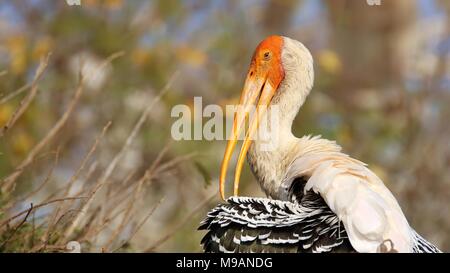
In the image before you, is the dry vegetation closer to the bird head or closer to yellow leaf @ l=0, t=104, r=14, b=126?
the bird head

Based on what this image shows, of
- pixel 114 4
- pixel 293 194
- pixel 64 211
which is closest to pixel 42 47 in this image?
pixel 114 4

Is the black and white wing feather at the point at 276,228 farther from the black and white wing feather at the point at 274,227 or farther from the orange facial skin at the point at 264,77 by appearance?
the orange facial skin at the point at 264,77

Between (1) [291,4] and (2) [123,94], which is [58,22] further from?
(1) [291,4]

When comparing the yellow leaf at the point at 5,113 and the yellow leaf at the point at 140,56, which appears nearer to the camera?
the yellow leaf at the point at 5,113

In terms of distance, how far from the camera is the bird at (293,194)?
3.11 meters

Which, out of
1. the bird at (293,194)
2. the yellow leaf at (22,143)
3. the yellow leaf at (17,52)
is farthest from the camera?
the yellow leaf at (17,52)

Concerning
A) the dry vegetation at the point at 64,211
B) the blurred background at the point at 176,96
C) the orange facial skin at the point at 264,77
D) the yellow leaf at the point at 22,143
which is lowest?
the dry vegetation at the point at 64,211

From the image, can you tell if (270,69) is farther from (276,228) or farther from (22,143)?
(22,143)

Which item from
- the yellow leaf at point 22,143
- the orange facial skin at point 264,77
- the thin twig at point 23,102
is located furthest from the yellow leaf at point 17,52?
the thin twig at point 23,102

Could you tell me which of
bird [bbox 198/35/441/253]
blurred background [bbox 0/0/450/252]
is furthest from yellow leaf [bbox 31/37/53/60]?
bird [bbox 198/35/441/253]

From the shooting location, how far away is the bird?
122 inches

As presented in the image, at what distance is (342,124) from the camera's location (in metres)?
7.57

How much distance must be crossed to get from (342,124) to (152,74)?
1.51 meters
